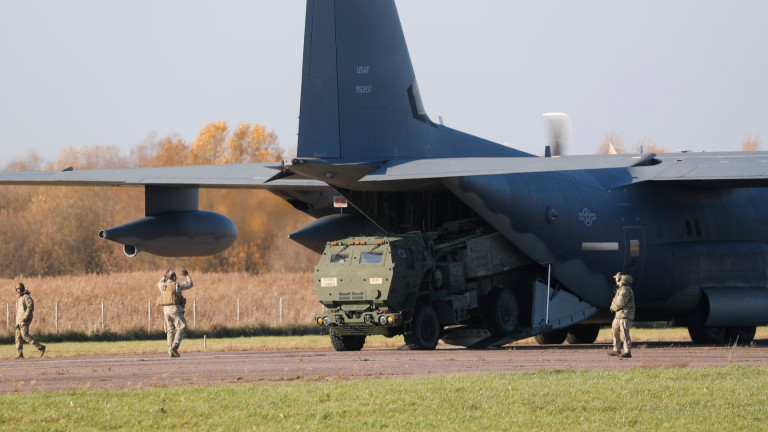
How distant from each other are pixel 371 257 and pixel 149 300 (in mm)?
20455

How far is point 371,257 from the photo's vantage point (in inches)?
878

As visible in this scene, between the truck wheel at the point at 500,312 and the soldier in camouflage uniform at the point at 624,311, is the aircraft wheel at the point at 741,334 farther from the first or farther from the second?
the soldier in camouflage uniform at the point at 624,311

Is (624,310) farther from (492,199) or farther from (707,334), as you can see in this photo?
(707,334)

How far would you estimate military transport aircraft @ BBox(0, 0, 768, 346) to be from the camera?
22.1 metres

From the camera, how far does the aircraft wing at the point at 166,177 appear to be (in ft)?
78.3

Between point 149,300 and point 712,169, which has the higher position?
point 712,169

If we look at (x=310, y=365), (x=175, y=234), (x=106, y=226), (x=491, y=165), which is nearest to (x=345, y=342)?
(x=310, y=365)

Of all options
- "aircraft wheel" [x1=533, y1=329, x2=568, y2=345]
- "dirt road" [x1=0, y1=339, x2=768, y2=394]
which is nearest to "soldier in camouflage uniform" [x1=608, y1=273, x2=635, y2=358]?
"dirt road" [x1=0, y1=339, x2=768, y2=394]

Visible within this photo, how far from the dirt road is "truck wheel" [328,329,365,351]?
0.33 metres

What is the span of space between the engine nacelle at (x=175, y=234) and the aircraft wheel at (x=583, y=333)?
1004 cm

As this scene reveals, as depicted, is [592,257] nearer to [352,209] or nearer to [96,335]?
[352,209]

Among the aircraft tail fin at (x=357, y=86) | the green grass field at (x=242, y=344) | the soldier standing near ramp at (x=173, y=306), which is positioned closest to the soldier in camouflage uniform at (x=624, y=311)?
the aircraft tail fin at (x=357, y=86)

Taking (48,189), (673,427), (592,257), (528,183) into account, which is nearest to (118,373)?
(673,427)

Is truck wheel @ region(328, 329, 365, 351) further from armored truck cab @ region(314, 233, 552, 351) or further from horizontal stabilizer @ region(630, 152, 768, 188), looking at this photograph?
horizontal stabilizer @ region(630, 152, 768, 188)
